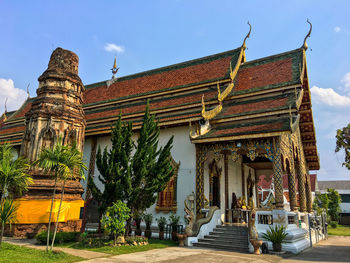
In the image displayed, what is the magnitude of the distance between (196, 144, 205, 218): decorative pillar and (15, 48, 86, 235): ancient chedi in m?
4.87

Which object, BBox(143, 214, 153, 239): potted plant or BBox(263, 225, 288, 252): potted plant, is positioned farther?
BBox(143, 214, 153, 239): potted plant

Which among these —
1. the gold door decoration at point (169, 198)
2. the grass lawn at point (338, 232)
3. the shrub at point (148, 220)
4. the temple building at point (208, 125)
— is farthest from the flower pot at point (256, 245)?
the grass lawn at point (338, 232)

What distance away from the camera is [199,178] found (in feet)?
39.8

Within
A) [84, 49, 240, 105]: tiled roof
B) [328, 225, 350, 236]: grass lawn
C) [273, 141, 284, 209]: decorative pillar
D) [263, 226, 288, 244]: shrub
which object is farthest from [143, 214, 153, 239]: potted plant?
[328, 225, 350, 236]: grass lawn

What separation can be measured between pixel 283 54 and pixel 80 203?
12.9 meters

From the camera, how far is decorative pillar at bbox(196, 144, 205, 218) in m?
11.7

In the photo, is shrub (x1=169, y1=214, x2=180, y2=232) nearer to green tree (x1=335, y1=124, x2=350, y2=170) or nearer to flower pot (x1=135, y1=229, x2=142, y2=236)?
flower pot (x1=135, y1=229, x2=142, y2=236)

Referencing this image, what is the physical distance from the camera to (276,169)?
10.2 meters

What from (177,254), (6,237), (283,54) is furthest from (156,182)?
(283,54)

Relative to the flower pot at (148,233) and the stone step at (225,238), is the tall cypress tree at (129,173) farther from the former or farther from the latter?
the stone step at (225,238)

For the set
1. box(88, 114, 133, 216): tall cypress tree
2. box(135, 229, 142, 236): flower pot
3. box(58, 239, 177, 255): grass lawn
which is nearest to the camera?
box(58, 239, 177, 255): grass lawn

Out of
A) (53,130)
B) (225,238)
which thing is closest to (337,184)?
(225,238)

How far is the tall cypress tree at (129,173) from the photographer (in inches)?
369

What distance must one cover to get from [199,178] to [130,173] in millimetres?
Result: 3615
